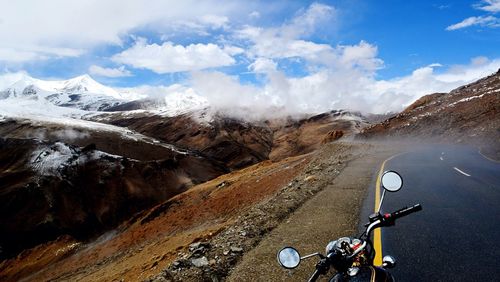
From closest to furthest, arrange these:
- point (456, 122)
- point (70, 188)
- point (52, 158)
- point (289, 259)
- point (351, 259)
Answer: point (351, 259)
point (289, 259)
point (456, 122)
point (70, 188)
point (52, 158)

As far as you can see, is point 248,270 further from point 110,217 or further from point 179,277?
point 110,217

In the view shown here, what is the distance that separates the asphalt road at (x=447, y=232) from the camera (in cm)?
627

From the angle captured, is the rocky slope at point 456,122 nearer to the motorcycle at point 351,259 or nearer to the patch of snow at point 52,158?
the motorcycle at point 351,259

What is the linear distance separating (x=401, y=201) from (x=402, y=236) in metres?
4.07

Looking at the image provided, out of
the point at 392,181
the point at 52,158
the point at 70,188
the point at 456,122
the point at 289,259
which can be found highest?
the point at 52,158

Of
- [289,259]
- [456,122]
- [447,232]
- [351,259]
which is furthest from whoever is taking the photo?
[456,122]

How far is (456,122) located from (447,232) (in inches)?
1987

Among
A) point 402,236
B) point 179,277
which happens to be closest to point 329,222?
point 402,236

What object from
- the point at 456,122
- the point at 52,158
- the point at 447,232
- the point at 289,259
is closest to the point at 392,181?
the point at 289,259

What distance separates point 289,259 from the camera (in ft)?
12.6

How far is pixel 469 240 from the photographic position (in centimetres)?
758

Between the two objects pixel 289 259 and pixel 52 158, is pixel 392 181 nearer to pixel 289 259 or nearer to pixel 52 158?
pixel 289 259

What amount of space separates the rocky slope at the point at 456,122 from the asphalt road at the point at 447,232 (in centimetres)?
3013

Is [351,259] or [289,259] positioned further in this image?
[289,259]
